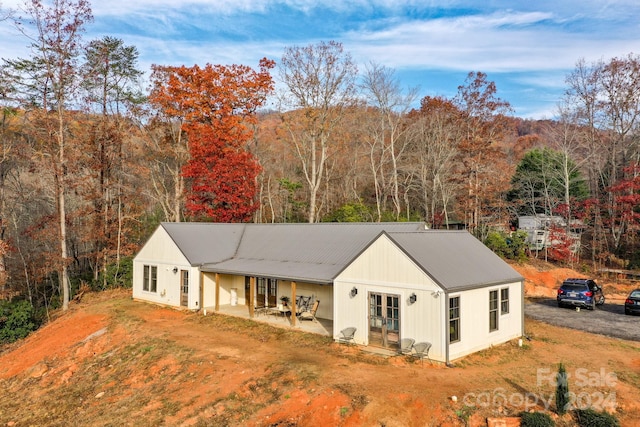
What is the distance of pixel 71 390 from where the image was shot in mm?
13203

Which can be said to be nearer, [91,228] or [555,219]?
[91,228]

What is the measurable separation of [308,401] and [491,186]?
26171mm

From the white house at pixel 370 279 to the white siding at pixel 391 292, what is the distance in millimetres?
31

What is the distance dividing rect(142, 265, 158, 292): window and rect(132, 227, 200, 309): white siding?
0.19 metres

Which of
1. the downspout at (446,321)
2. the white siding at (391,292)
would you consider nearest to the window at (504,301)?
the downspout at (446,321)

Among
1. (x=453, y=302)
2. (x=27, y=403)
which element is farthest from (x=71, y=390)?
(x=453, y=302)

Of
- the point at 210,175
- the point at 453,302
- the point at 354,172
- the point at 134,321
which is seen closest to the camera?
the point at 453,302

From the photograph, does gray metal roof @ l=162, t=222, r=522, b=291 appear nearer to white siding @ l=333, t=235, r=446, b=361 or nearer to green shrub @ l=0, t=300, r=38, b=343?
white siding @ l=333, t=235, r=446, b=361

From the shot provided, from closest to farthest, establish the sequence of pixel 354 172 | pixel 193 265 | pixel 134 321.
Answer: pixel 134 321 < pixel 193 265 < pixel 354 172

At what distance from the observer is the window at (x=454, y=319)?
12.1 m

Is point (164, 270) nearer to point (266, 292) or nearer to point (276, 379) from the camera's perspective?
point (266, 292)

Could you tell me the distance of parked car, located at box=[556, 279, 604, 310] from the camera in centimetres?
2083

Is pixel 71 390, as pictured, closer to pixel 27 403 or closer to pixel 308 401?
pixel 27 403

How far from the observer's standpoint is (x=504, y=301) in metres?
14.2
